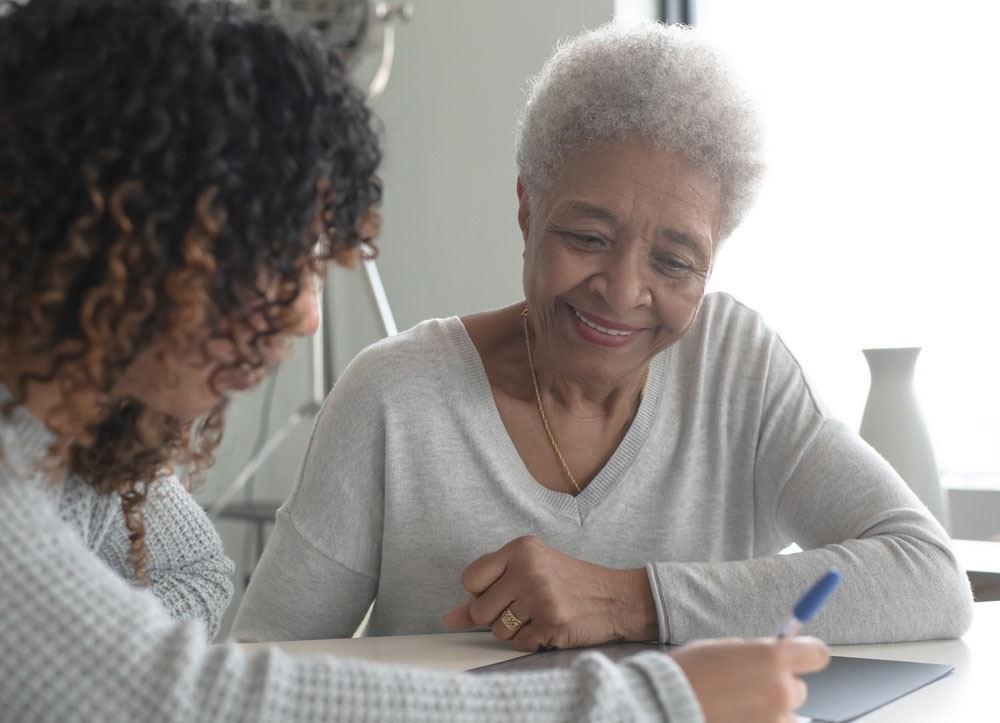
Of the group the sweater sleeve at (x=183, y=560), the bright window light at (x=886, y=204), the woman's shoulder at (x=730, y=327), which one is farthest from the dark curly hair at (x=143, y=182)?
the bright window light at (x=886, y=204)

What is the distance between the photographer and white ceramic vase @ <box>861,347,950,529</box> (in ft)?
5.92

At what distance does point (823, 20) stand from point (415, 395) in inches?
71.8

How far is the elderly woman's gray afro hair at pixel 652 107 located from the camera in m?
1.34

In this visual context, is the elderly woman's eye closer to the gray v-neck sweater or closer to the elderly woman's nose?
the elderly woman's nose

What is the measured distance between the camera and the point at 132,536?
1055mm

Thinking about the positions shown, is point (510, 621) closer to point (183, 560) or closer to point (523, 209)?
point (183, 560)

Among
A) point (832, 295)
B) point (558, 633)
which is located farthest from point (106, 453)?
point (832, 295)

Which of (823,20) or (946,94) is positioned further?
(823,20)

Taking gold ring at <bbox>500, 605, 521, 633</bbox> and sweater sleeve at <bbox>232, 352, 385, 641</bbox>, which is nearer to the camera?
gold ring at <bbox>500, 605, 521, 633</bbox>

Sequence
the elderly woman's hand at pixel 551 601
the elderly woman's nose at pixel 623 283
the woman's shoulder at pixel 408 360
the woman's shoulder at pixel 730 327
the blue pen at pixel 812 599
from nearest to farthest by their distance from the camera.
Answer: the blue pen at pixel 812 599, the elderly woman's hand at pixel 551 601, the elderly woman's nose at pixel 623 283, the woman's shoulder at pixel 408 360, the woman's shoulder at pixel 730 327

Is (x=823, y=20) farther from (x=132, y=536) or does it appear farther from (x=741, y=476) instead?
(x=132, y=536)

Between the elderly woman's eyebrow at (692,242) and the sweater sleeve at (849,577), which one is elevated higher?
the elderly woman's eyebrow at (692,242)

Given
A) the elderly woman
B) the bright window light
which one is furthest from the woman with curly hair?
the bright window light

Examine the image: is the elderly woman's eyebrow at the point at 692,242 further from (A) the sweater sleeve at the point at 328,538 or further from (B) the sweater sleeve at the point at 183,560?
(B) the sweater sleeve at the point at 183,560
